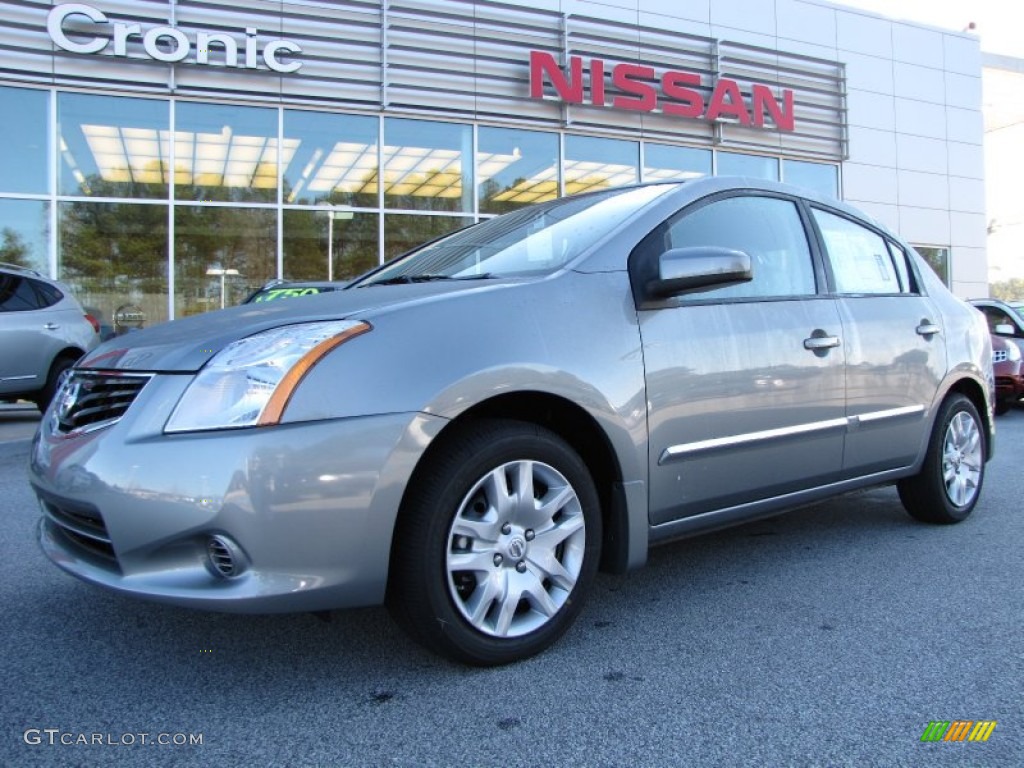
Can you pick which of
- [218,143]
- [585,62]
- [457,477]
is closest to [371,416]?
[457,477]

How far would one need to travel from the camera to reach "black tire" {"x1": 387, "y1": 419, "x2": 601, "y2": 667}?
2209 millimetres

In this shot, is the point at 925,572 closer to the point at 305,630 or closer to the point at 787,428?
the point at 787,428

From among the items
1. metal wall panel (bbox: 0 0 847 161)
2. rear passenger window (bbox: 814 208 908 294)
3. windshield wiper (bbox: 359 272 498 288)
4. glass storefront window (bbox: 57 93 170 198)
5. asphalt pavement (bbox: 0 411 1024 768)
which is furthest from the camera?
glass storefront window (bbox: 57 93 170 198)

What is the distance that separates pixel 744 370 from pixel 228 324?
5.89ft

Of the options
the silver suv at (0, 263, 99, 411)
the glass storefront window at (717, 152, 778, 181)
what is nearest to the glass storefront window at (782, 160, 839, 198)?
the glass storefront window at (717, 152, 778, 181)

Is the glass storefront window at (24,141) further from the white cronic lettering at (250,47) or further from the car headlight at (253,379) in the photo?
the car headlight at (253,379)

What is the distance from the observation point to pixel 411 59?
13.1 meters

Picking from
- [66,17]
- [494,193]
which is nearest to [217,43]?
[66,17]

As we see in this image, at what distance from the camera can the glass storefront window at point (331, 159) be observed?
502 inches

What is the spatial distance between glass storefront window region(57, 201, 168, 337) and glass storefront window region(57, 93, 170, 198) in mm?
292

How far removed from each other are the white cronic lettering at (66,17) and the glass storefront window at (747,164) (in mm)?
10776

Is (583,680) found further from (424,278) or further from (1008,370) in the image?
(1008,370)

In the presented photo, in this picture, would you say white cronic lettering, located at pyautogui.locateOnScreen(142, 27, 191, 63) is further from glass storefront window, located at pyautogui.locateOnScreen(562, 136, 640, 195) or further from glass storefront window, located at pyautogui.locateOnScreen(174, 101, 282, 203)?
glass storefront window, located at pyautogui.locateOnScreen(562, 136, 640, 195)

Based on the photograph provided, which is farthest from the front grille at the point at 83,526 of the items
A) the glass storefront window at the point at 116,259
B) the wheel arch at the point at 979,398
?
the glass storefront window at the point at 116,259
